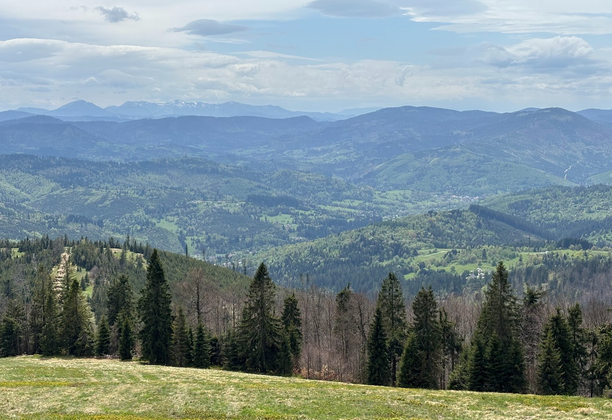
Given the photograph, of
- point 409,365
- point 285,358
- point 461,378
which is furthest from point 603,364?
point 285,358

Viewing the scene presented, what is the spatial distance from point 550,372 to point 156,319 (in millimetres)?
57383

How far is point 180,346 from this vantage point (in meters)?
90.8

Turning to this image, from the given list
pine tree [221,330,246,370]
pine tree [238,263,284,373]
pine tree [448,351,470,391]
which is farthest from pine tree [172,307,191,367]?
pine tree [448,351,470,391]

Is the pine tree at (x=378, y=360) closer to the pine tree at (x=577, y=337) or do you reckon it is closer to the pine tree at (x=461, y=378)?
the pine tree at (x=461, y=378)

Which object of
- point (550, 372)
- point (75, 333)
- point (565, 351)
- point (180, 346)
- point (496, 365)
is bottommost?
point (75, 333)

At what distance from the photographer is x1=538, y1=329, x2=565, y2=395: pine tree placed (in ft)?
231

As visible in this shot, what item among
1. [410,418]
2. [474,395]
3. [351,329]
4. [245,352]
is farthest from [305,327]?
[410,418]

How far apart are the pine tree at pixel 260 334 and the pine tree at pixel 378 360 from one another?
553 inches

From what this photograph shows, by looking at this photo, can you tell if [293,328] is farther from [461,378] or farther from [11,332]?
[11,332]

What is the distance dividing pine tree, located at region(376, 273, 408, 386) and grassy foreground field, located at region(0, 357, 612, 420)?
2447cm

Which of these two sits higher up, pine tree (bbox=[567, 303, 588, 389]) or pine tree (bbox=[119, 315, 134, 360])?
pine tree (bbox=[567, 303, 588, 389])

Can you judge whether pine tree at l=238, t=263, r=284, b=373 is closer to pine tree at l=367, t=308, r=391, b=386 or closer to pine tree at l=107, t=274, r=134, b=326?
pine tree at l=367, t=308, r=391, b=386

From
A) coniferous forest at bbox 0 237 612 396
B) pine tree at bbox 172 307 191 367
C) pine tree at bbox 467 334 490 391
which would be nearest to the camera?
pine tree at bbox 467 334 490 391

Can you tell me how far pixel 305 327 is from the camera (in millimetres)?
131750
